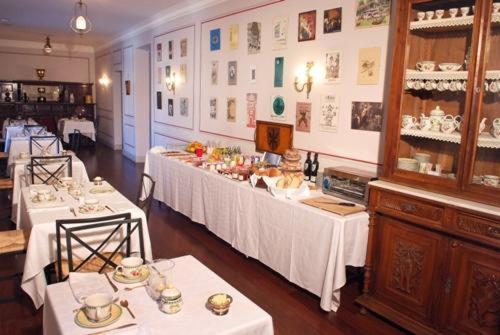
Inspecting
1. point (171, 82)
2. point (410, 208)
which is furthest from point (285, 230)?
point (171, 82)

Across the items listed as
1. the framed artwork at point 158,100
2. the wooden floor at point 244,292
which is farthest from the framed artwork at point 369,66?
the framed artwork at point 158,100

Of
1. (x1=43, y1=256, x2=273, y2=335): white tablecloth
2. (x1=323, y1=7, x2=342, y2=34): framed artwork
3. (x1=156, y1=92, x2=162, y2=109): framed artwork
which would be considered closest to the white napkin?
(x1=43, y1=256, x2=273, y2=335): white tablecloth

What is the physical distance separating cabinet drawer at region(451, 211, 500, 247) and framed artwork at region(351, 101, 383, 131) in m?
1.24

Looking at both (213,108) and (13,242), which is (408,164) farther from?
(213,108)

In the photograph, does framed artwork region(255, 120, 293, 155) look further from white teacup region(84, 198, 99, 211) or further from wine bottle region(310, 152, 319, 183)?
white teacup region(84, 198, 99, 211)

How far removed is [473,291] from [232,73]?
12.8 ft

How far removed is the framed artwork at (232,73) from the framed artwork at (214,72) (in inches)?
12.6

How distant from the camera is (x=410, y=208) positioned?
2654mm

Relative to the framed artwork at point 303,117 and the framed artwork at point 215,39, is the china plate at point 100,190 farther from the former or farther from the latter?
the framed artwork at point 215,39

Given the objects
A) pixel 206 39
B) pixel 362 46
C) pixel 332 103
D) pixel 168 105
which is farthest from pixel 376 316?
pixel 168 105

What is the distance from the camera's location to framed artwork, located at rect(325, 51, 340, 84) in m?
3.78

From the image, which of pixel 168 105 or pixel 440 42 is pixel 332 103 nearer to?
pixel 440 42

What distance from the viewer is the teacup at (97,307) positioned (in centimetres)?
148

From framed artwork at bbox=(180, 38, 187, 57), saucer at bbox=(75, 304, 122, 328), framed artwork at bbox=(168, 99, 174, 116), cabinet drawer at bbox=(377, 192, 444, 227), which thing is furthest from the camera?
framed artwork at bbox=(168, 99, 174, 116)
